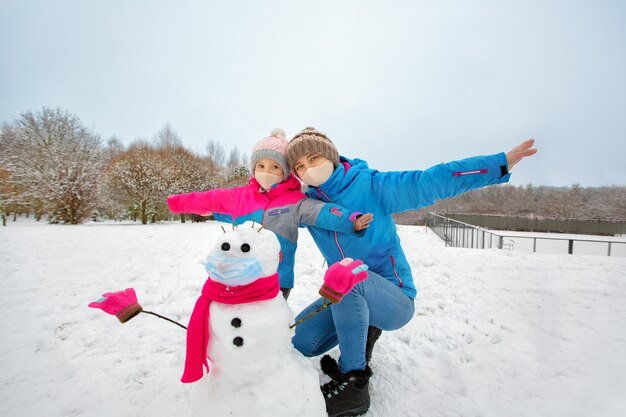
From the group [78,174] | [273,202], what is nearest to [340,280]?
[273,202]

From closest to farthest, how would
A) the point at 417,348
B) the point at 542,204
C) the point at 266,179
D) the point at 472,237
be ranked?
1. the point at 266,179
2. the point at 417,348
3. the point at 472,237
4. the point at 542,204

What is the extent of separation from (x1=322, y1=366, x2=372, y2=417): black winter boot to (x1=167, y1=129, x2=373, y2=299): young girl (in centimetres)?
75

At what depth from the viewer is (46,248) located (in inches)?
254

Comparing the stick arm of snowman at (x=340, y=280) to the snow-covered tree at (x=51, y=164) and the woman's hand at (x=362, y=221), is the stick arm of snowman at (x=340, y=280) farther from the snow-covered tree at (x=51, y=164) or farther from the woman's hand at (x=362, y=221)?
the snow-covered tree at (x=51, y=164)

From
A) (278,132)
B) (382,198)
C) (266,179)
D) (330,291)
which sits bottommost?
(330,291)

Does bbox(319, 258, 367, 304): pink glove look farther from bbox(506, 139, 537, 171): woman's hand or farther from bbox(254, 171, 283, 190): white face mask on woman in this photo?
bbox(506, 139, 537, 171): woman's hand

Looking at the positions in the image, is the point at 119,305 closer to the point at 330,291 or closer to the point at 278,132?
the point at 330,291

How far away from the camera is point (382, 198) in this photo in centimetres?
175

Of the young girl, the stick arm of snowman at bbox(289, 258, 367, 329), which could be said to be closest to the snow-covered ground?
the stick arm of snowman at bbox(289, 258, 367, 329)

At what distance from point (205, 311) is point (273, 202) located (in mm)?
933

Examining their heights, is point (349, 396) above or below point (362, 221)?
below

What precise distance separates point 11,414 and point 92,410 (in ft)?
1.46

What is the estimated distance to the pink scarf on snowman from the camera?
3.69 feet

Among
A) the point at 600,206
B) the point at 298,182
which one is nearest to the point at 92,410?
the point at 298,182
